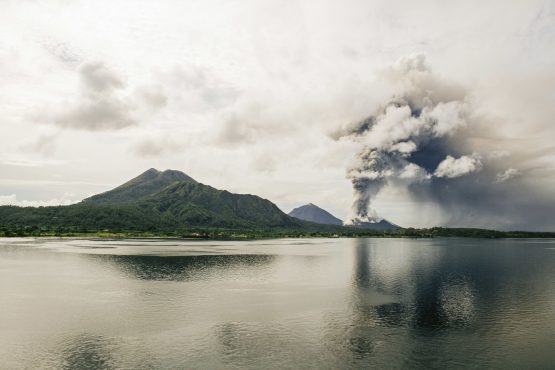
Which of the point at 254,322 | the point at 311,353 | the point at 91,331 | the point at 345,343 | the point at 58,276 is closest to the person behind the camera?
the point at 311,353

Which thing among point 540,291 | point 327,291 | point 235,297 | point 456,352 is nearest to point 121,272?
Answer: point 235,297

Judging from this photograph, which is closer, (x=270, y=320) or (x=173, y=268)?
(x=270, y=320)

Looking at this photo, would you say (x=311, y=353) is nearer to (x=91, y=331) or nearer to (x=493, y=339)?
(x=493, y=339)

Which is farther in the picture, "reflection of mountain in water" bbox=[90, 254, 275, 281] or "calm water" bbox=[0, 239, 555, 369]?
"reflection of mountain in water" bbox=[90, 254, 275, 281]

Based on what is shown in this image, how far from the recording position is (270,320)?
72812 mm

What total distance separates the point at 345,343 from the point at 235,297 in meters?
40.4

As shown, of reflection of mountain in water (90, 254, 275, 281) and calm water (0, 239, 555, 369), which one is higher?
reflection of mountain in water (90, 254, 275, 281)

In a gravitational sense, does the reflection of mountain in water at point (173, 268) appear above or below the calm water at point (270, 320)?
above

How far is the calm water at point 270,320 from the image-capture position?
174ft

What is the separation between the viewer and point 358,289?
10831cm

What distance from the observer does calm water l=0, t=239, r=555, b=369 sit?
52.9 meters

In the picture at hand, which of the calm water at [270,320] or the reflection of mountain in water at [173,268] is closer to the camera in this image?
the calm water at [270,320]

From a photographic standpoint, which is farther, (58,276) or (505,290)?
(58,276)

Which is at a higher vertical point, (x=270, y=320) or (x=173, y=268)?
(x=173, y=268)
